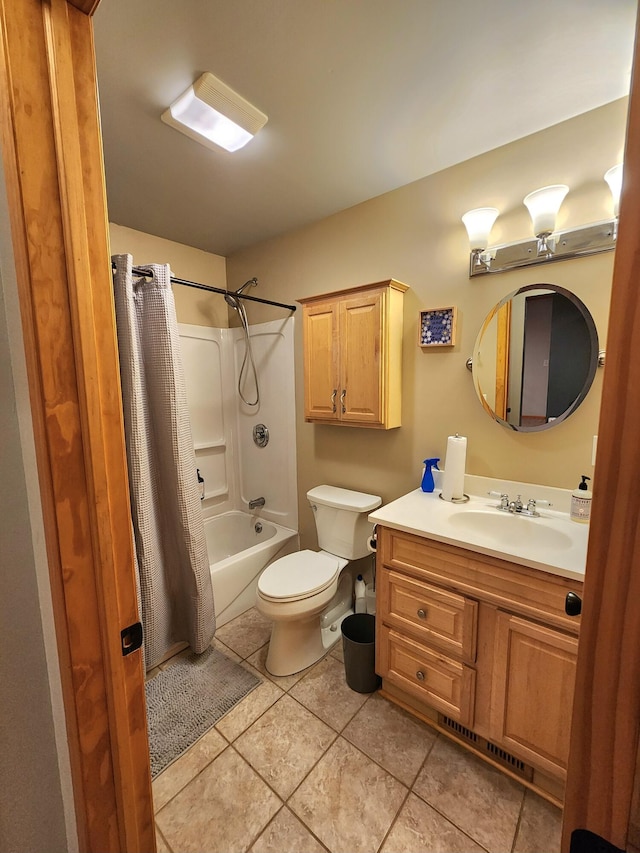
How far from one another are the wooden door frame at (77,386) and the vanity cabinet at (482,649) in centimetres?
105

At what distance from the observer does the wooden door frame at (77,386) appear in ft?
1.95

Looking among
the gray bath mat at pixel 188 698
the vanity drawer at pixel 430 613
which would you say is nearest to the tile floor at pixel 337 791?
the gray bath mat at pixel 188 698

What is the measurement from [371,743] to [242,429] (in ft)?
7.05

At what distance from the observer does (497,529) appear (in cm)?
157

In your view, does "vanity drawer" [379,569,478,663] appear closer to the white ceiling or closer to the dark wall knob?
the dark wall knob

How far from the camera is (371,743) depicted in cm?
146

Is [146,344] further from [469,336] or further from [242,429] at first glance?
[469,336]

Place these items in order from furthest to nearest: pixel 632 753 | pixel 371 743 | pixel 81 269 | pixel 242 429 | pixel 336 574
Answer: pixel 242 429 → pixel 336 574 → pixel 371 743 → pixel 81 269 → pixel 632 753

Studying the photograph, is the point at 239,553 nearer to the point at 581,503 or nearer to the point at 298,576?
the point at 298,576

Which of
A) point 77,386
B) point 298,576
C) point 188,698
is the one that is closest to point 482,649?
point 298,576

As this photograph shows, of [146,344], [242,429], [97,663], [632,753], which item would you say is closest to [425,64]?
[146,344]

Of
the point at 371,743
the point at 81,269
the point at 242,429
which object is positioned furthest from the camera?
the point at 242,429

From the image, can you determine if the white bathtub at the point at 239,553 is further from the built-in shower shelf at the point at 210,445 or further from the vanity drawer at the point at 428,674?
the vanity drawer at the point at 428,674

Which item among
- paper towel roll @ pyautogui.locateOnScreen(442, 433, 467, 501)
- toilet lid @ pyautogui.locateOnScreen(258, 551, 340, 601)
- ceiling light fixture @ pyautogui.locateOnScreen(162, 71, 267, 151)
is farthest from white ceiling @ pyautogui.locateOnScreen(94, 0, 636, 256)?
toilet lid @ pyautogui.locateOnScreen(258, 551, 340, 601)
